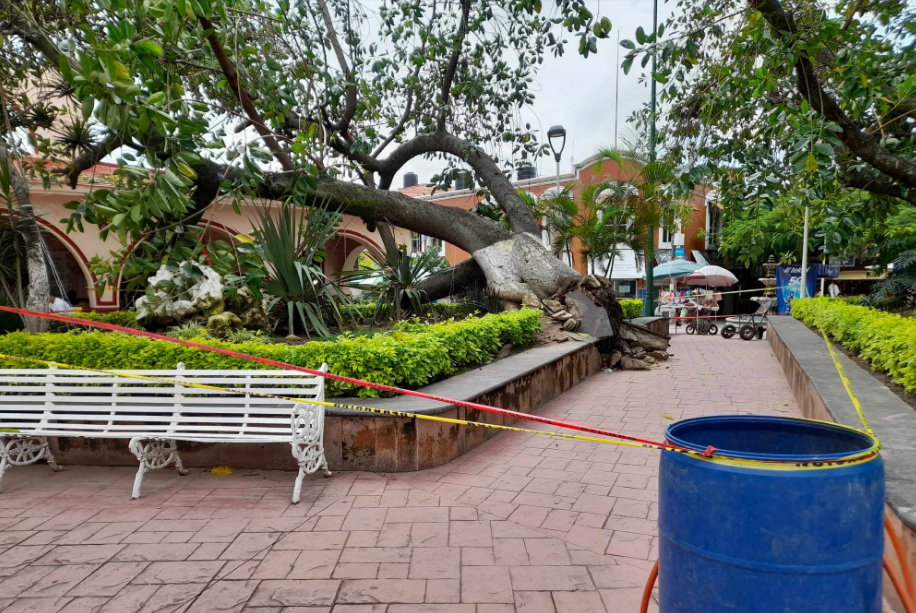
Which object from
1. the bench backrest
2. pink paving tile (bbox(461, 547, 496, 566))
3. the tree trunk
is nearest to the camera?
pink paving tile (bbox(461, 547, 496, 566))

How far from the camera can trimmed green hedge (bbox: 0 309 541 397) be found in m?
4.48

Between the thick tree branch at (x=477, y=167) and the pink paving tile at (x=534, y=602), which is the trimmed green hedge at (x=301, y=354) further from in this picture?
the thick tree branch at (x=477, y=167)

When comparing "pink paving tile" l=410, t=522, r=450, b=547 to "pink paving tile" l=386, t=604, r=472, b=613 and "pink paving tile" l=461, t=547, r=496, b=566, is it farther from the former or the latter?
"pink paving tile" l=386, t=604, r=472, b=613

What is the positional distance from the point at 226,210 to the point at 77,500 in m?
12.4

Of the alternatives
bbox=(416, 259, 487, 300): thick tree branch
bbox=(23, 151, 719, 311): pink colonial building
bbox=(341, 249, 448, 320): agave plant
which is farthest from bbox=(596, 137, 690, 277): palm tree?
bbox=(341, 249, 448, 320): agave plant

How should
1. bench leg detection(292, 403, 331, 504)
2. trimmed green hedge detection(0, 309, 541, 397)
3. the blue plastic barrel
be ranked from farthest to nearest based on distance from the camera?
trimmed green hedge detection(0, 309, 541, 397)
bench leg detection(292, 403, 331, 504)
the blue plastic barrel

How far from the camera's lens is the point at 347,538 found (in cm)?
308

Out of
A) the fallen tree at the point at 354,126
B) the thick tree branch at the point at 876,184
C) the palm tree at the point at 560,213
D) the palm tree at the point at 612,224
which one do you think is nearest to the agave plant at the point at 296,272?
the fallen tree at the point at 354,126

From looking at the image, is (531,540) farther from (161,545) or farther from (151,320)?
(151,320)

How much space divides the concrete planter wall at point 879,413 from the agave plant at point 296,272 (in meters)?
4.66

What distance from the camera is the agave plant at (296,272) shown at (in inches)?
253

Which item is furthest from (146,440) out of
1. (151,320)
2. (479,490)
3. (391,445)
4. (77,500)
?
(151,320)

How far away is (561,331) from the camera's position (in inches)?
336

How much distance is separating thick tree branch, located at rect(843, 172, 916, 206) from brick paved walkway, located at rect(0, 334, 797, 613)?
4.60m
